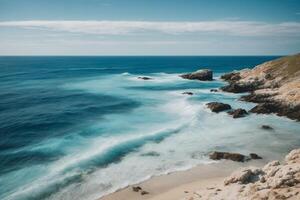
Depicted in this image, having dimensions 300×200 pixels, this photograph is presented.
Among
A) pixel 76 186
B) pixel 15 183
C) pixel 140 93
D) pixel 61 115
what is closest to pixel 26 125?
pixel 61 115

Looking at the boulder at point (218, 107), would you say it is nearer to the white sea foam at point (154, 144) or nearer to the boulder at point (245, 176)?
the white sea foam at point (154, 144)

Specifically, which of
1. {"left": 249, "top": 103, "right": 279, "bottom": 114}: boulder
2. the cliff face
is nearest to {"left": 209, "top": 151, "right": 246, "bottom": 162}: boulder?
{"left": 249, "top": 103, "right": 279, "bottom": 114}: boulder

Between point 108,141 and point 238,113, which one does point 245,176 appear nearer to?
point 108,141

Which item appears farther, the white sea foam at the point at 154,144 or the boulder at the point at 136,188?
the white sea foam at the point at 154,144

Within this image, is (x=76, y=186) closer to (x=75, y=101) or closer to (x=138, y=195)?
(x=138, y=195)

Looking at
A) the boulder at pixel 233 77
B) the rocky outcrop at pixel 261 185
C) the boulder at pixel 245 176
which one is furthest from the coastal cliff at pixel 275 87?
the rocky outcrop at pixel 261 185

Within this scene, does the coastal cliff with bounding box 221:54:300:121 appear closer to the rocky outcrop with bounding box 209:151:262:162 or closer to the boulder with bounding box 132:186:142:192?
the rocky outcrop with bounding box 209:151:262:162
